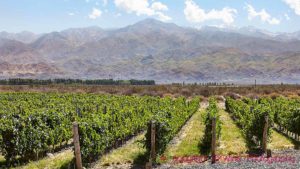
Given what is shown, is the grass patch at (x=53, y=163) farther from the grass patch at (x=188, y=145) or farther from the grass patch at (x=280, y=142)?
the grass patch at (x=280, y=142)

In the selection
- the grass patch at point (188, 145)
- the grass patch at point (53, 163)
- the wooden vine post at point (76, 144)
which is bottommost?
the grass patch at point (53, 163)

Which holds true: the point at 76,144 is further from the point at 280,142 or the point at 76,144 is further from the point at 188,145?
the point at 280,142

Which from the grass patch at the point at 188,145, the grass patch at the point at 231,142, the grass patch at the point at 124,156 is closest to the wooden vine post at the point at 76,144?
the grass patch at the point at 124,156

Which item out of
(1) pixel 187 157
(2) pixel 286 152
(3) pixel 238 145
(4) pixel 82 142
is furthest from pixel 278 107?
(4) pixel 82 142

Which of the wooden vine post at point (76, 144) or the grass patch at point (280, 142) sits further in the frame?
the grass patch at point (280, 142)

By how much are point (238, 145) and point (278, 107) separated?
16.4m

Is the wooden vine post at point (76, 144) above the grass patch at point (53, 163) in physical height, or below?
above

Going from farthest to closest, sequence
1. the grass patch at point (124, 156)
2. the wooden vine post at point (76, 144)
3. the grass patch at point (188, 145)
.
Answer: the grass patch at point (188, 145), the grass patch at point (124, 156), the wooden vine post at point (76, 144)

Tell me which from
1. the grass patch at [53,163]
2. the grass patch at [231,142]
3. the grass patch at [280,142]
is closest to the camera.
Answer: the grass patch at [53,163]

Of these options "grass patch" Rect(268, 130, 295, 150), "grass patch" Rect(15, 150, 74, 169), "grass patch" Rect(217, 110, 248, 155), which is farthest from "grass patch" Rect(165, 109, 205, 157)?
"grass patch" Rect(15, 150, 74, 169)

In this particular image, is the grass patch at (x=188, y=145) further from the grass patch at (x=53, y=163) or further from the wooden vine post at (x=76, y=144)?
the wooden vine post at (x=76, y=144)

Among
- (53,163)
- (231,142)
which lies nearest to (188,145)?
(231,142)

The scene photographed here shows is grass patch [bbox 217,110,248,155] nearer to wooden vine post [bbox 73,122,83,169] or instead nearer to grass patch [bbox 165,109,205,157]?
grass patch [bbox 165,109,205,157]

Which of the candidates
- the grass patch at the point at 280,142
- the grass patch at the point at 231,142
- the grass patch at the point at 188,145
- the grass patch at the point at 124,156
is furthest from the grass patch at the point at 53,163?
the grass patch at the point at 280,142
